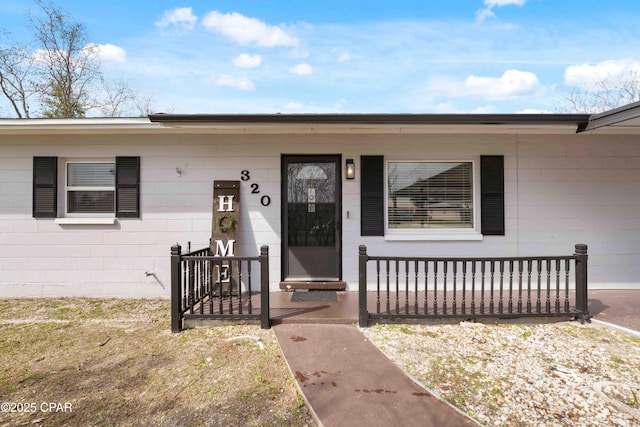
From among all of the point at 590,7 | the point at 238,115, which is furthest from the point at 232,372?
the point at 590,7

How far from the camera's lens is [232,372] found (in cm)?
253

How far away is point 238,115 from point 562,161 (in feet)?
15.7

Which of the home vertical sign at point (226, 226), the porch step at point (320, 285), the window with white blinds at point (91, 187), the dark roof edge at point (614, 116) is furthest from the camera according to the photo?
the window with white blinds at point (91, 187)

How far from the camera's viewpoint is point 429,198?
4.78 m

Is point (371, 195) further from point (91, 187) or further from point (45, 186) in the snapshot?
point (45, 186)

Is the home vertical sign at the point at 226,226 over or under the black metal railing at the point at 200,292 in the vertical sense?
over

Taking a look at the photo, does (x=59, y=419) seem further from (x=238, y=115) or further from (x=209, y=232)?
(x=238, y=115)

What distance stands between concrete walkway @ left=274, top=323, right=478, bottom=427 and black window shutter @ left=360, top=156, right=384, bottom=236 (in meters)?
1.81

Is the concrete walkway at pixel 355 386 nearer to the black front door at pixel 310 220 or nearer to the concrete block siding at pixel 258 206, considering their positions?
the black front door at pixel 310 220

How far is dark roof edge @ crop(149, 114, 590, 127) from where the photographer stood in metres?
3.88

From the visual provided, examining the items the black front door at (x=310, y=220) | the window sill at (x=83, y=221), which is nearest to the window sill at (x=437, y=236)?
the black front door at (x=310, y=220)

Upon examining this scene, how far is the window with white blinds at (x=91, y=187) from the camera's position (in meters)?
4.69

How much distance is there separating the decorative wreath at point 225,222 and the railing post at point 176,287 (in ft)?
3.72

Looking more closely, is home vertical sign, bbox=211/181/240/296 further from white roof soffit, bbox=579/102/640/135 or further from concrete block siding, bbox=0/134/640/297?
white roof soffit, bbox=579/102/640/135
